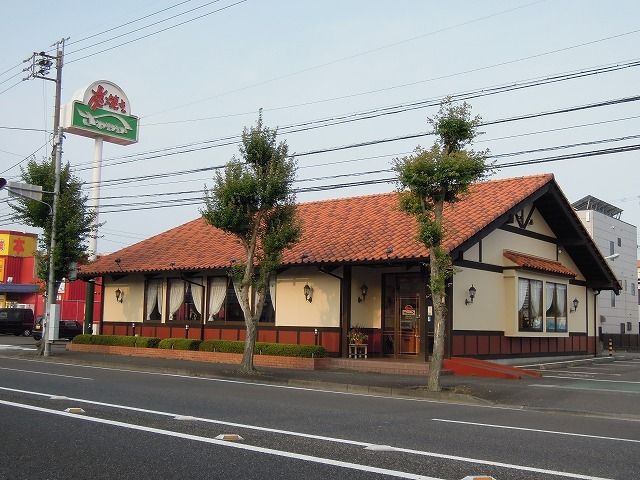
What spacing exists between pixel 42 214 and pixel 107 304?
222 inches

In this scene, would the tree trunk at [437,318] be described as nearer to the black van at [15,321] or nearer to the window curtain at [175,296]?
the window curtain at [175,296]

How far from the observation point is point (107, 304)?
2956 cm

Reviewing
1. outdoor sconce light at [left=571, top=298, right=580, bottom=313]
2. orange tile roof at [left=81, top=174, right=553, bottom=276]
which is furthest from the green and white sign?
outdoor sconce light at [left=571, top=298, right=580, bottom=313]

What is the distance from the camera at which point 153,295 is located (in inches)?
1090

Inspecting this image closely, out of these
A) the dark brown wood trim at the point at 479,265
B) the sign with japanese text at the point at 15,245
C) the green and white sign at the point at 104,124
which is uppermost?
the green and white sign at the point at 104,124

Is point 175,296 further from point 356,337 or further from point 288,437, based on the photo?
point 288,437

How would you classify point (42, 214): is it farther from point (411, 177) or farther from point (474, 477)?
point (474, 477)

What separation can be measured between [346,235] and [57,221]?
10.7 m

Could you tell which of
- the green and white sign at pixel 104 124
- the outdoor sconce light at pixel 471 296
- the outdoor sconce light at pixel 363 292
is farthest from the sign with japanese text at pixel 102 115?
the outdoor sconce light at pixel 471 296

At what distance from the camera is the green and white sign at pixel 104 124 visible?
1523 inches

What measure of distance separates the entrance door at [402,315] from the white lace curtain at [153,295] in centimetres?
992

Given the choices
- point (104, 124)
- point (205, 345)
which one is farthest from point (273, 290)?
point (104, 124)

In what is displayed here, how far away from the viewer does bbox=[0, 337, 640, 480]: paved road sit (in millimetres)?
6852

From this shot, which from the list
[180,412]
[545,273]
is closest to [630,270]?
[545,273]
